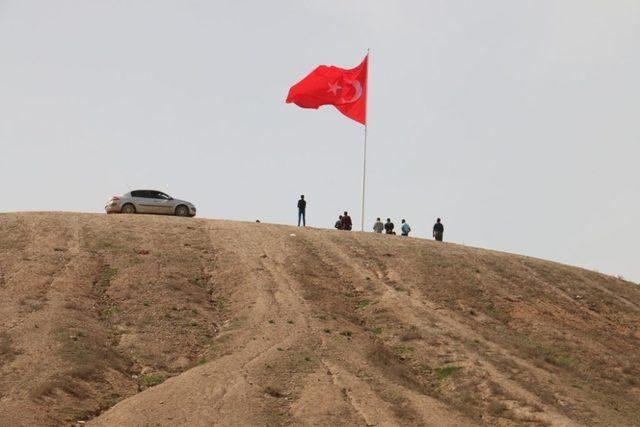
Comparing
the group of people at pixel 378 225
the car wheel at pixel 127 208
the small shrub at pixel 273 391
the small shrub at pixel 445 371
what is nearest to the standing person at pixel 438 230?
the group of people at pixel 378 225

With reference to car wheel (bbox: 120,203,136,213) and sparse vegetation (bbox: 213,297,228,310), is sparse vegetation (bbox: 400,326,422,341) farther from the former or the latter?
car wheel (bbox: 120,203,136,213)

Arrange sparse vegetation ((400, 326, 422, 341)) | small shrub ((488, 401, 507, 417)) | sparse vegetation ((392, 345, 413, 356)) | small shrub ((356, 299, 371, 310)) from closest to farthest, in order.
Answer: small shrub ((488, 401, 507, 417)) → sparse vegetation ((392, 345, 413, 356)) → sparse vegetation ((400, 326, 422, 341)) → small shrub ((356, 299, 371, 310))

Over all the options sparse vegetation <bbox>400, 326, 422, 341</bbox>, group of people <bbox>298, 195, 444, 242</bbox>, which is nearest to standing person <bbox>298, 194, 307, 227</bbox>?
group of people <bbox>298, 195, 444, 242</bbox>

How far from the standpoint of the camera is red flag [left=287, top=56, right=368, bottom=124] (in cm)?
4734

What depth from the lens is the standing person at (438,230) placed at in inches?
1885

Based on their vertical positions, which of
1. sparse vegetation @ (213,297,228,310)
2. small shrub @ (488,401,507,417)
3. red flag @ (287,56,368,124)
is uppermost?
red flag @ (287,56,368,124)

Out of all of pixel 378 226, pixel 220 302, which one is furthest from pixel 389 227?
pixel 220 302

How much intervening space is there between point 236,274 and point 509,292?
11.0 m

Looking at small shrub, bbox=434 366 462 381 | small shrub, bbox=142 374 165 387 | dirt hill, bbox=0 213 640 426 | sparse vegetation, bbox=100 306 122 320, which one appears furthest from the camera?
sparse vegetation, bbox=100 306 122 320

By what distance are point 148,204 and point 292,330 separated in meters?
19.5

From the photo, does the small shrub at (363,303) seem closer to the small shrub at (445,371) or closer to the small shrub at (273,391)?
the small shrub at (445,371)

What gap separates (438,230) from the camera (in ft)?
158

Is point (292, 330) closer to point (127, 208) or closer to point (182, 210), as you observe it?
point (127, 208)

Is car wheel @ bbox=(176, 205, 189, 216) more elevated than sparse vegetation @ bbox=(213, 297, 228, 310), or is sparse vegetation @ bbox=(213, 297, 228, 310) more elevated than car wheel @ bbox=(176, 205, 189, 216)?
car wheel @ bbox=(176, 205, 189, 216)
